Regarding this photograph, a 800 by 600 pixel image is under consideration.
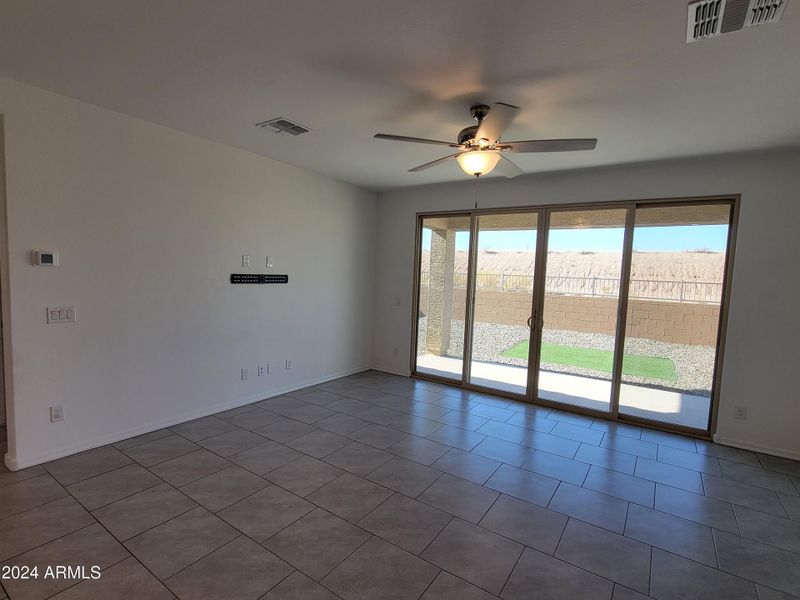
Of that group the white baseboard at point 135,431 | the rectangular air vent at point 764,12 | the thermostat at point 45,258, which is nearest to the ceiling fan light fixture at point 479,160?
the rectangular air vent at point 764,12

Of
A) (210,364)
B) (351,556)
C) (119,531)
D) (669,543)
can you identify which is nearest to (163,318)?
(210,364)

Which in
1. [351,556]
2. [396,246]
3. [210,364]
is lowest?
[351,556]

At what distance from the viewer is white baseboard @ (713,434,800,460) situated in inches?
136

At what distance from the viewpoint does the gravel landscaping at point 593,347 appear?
3939 mm

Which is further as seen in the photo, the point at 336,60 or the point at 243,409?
the point at 243,409

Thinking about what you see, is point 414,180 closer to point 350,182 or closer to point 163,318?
point 350,182

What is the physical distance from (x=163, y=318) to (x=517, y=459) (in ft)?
11.0

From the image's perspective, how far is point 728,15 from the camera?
5.52ft

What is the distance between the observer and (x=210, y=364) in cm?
392

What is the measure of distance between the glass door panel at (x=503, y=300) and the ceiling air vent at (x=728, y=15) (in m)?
2.91

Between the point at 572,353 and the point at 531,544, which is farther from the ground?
the point at 572,353

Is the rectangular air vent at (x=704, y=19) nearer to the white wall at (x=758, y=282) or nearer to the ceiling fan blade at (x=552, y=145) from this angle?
the ceiling fan blade at (x=552, y=145)

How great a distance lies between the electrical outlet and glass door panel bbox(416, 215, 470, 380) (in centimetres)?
399

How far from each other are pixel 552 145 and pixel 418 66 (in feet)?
3.17
